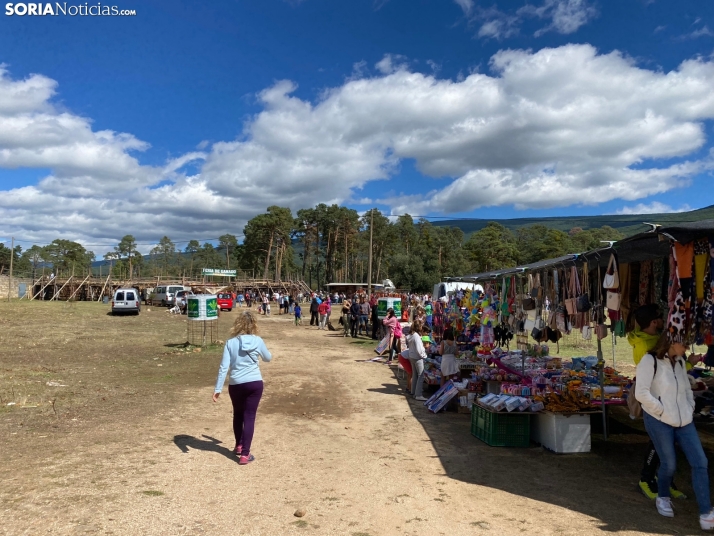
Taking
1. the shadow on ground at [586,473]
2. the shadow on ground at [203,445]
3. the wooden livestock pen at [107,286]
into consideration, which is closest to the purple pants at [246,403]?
the shadow on ground at [203,445]

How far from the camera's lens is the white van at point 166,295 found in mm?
41094

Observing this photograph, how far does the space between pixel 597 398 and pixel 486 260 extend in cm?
6372

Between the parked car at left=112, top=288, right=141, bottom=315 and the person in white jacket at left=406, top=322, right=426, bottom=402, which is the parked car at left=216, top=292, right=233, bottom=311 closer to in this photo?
the parked car at left=112, top=288, right=141, bottom=315

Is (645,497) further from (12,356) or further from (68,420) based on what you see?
(12,356)

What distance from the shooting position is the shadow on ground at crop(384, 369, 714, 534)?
4559mm

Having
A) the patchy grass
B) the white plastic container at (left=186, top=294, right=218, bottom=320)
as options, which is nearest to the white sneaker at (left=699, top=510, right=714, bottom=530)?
the patchy grass

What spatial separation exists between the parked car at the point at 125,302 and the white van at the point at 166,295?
9.94 m

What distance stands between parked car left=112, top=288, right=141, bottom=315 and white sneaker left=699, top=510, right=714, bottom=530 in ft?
100

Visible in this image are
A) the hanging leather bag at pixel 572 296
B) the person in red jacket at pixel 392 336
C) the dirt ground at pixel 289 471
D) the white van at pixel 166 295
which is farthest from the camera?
the white van at pixel 166 295

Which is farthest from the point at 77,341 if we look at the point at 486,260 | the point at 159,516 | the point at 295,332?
the point at 486,260

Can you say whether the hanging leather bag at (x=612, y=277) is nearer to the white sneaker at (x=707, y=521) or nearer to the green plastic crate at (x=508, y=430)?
the green plastic crate at (x=508, y=430)

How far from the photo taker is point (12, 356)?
13977 millimetres

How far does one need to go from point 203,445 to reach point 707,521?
A: 5.45 meters

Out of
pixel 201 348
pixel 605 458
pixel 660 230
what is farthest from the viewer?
pixel 201 348
